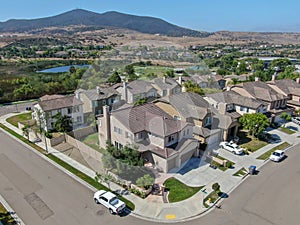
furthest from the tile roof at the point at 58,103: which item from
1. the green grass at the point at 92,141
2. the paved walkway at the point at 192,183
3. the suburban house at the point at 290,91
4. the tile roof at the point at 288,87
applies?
the tile roof at the point at 288,87

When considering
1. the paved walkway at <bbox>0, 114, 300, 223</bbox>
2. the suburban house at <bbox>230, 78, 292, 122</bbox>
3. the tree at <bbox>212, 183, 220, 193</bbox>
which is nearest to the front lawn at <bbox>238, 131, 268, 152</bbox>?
the paved walkway at <bbox>0, 114, 300, 223</bbox>

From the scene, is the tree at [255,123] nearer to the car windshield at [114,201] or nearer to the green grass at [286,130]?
the green grass at [286,130]

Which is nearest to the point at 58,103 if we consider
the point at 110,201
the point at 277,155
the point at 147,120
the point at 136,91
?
the point at 136,91

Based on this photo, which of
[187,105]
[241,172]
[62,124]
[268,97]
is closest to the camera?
[241,172]

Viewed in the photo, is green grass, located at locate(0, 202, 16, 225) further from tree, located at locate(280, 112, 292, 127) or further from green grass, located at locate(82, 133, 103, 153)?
tree, located at locate(280, 112, 292, 127)

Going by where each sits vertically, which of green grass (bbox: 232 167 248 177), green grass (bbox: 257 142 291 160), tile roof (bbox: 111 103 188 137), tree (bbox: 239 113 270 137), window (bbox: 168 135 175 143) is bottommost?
green grass (bbox: 257 142 291 160)

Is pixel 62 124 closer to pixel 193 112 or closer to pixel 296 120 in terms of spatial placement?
pixel 193 112
